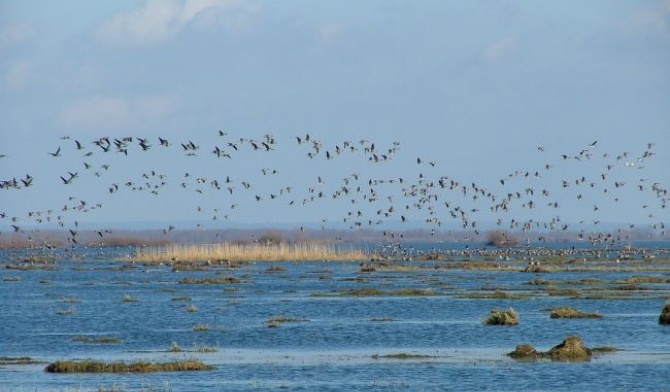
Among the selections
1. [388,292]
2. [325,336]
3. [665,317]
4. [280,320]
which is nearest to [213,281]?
[388,292]

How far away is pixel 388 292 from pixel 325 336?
2292cm

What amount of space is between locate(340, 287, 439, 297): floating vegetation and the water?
3.25ft

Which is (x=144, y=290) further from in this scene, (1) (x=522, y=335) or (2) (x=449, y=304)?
(1) (x=522, y=335)

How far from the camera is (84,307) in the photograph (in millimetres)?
61719

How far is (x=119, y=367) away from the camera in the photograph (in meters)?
36.3

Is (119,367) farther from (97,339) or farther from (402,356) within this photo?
(97,339)

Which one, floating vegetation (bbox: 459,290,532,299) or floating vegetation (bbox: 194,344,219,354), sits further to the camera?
floating vegetation (bbox: 459,290,532,299)

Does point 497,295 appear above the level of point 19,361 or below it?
above

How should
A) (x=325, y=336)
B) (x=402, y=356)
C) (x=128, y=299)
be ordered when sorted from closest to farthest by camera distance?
(x=402, y=356)
(x=325, y=336)
(x=128, y=299)

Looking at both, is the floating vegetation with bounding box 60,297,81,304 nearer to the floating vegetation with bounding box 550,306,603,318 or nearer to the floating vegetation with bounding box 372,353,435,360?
the floating vegetation with bounding box 550,306,603,318

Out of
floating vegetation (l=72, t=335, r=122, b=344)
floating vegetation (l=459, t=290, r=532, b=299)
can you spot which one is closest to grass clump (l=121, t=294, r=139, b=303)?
floating vegetation (l=459, t=290, r=532, b=299)

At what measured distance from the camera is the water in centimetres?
3431

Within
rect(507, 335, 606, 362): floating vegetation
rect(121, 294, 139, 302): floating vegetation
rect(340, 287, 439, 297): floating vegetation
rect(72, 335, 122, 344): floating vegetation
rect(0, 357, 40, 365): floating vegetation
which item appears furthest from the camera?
rect(340, 287, 439, 297): floating vegetation

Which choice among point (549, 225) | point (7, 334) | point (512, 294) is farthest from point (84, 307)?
point (549, 225)
